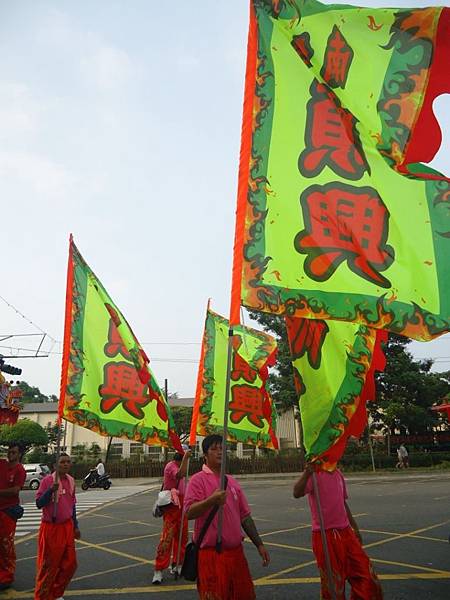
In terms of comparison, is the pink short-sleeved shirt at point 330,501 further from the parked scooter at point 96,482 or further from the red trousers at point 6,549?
the parked scooter at point 96,482

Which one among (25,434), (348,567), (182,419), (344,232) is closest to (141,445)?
(182,419)

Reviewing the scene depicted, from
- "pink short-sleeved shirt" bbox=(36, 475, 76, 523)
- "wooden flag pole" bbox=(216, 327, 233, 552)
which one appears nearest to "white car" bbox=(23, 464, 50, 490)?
"pink short-sleeved shirt" bbox=(36, 475, 76, 523)

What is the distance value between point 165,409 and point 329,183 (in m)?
4.04

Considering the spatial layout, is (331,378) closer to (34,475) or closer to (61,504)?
(61,504)

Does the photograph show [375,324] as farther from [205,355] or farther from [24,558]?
[24,558]

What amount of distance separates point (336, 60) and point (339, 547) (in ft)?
13.4

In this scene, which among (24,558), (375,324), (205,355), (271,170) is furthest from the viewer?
(24,558)

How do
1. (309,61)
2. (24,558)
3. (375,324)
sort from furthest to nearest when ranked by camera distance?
(24,558), (309,61), (375,324)

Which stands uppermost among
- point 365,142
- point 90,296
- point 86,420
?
point 365,142

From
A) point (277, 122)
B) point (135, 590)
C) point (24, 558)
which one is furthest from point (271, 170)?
point (24, 558)

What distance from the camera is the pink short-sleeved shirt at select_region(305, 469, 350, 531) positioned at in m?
4.20

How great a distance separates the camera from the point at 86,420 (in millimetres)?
5926

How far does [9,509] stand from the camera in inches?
256

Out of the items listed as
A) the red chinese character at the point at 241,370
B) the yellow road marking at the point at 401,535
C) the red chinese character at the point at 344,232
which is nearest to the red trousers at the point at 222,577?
the red chinese character at the point at 344,232
